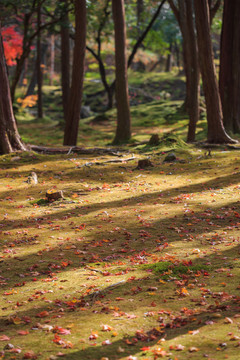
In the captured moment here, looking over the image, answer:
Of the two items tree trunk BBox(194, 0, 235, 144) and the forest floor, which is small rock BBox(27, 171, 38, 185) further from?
tree trunk BBox(194, 0, 235, 144)

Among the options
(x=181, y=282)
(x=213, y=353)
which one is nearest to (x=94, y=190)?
(x=181, y=282)

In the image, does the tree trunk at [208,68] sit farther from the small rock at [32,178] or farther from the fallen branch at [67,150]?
the small rock at [32,178]

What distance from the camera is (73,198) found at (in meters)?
11.3

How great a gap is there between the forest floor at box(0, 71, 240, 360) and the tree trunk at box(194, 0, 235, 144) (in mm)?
2558

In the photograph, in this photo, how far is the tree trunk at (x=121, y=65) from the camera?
60.8 ft

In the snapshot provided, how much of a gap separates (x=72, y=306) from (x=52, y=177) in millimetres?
7959

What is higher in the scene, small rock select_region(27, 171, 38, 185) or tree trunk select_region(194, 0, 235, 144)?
tree trunk select_region(194, 0, 235, 144)

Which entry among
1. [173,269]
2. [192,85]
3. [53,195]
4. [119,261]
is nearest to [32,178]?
[53,195]

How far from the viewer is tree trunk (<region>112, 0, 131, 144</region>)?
1855 centimetres

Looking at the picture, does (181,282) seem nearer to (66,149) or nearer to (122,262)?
(122,262)

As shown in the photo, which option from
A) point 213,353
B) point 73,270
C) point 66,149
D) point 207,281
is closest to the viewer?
point 213,353

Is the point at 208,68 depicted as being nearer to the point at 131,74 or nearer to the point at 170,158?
the point at 170,158

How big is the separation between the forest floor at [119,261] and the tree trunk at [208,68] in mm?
2558

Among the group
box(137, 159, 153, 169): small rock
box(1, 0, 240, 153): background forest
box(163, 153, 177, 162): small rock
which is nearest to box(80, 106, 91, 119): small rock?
box(1, 0, 240, 153): background forest
